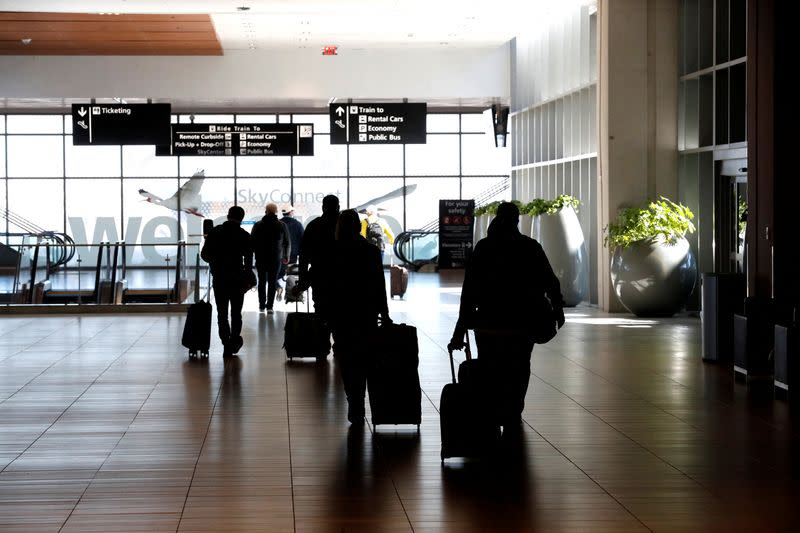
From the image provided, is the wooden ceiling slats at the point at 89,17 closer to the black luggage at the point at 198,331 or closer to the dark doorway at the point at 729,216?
the black luggage at the point at 198,331

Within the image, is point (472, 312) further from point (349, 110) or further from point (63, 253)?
point (349, 110)

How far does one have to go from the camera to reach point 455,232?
28.3 metres

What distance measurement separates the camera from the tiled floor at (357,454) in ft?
17.8

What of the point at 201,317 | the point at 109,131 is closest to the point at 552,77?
the point at 109,131

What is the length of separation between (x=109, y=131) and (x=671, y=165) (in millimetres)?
11771

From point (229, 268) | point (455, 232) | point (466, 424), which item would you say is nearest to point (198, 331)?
point (229, 268)

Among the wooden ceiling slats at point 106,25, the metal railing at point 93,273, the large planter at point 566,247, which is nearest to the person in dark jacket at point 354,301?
the large planter at point 566,247

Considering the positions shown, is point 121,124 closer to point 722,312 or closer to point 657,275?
point 657,275

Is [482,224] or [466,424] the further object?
[482,224]

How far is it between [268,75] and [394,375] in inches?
643

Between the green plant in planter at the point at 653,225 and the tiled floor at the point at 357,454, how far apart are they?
14.3 ft

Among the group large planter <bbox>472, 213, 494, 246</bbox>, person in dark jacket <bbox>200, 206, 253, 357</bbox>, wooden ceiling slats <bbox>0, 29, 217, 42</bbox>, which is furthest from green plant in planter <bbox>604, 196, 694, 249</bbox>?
wooden ceiling slats <bbox>0, 29, 217, 42</bbox>

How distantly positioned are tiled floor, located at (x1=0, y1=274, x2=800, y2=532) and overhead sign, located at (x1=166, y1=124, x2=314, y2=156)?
13.4 metres

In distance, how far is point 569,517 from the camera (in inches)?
211
